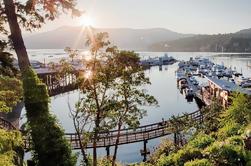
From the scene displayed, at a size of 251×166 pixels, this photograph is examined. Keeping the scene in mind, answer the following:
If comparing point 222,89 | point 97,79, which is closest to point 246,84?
point 222,89

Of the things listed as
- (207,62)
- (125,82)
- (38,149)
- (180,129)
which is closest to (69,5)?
(38,149)

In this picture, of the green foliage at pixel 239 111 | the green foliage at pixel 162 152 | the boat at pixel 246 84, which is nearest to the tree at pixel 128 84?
the green foliage at pixel 239 111

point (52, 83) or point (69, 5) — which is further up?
point (69, 5)

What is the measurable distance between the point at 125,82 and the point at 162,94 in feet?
282

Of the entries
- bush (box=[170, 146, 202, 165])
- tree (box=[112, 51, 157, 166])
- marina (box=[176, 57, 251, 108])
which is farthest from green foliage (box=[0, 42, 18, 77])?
marina (box=[176, 57, 251, 108])

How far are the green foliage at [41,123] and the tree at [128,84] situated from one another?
7854mm

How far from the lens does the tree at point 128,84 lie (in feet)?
79.8

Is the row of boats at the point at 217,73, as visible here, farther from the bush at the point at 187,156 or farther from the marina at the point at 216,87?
the bush at the point at 187,156

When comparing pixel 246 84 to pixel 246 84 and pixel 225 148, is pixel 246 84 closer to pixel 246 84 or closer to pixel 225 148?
pixel 246 84

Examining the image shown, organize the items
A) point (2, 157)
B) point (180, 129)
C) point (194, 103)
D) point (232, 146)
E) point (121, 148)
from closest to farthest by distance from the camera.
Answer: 1. point (2, 157)
2. point (232, 146)
3. point (180, 129)
4. point (121, 148)
5. point (194, 103)

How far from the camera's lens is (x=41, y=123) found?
1716 cm

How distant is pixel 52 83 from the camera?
108625 mm

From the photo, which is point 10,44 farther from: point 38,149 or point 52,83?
point 52,83

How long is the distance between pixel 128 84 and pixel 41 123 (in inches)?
375
